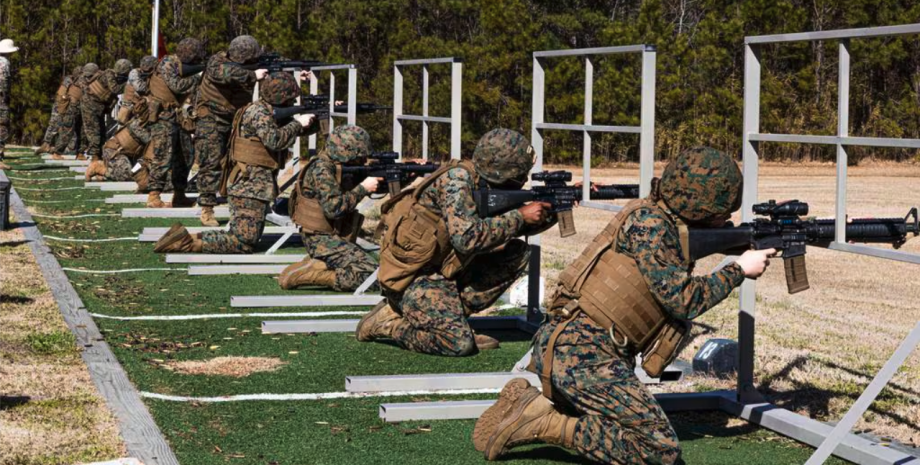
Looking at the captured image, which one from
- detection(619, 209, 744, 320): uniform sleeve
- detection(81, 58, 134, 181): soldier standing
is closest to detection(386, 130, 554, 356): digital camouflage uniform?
detection(619, 209, 744, 320): uniform sleeve

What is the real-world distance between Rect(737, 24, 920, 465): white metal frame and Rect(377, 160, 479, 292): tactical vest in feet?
6.76

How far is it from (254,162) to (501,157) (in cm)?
529

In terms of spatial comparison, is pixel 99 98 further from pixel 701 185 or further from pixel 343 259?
pixel 701 185

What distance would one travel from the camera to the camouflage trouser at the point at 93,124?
23750mm

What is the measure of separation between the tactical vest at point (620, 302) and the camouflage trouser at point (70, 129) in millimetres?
22459

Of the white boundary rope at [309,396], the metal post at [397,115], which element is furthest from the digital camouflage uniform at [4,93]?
the white boundary rope at [309,396]

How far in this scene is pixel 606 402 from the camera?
541cm

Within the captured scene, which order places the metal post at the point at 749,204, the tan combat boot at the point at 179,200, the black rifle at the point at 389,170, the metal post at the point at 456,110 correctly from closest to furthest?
the metal post at the point at 749,204, the metal post at the point at 456,110, the black rifle at the point at 389,170, the tan combat boot at the point at 179,200

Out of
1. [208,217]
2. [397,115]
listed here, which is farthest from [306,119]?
[208,217]

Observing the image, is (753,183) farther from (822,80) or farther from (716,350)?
(822,80)

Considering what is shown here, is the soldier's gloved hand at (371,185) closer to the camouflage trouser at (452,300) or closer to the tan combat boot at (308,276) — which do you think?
the tan combat boot at (308,276)

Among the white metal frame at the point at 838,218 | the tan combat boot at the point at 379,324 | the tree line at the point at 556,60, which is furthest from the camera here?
the tree line at the point at 556,60

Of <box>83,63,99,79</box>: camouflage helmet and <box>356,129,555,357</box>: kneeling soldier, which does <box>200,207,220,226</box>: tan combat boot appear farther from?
<box>83,63,99,79</box>: camouflage helmet

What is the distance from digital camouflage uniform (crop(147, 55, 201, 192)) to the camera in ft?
54.3
